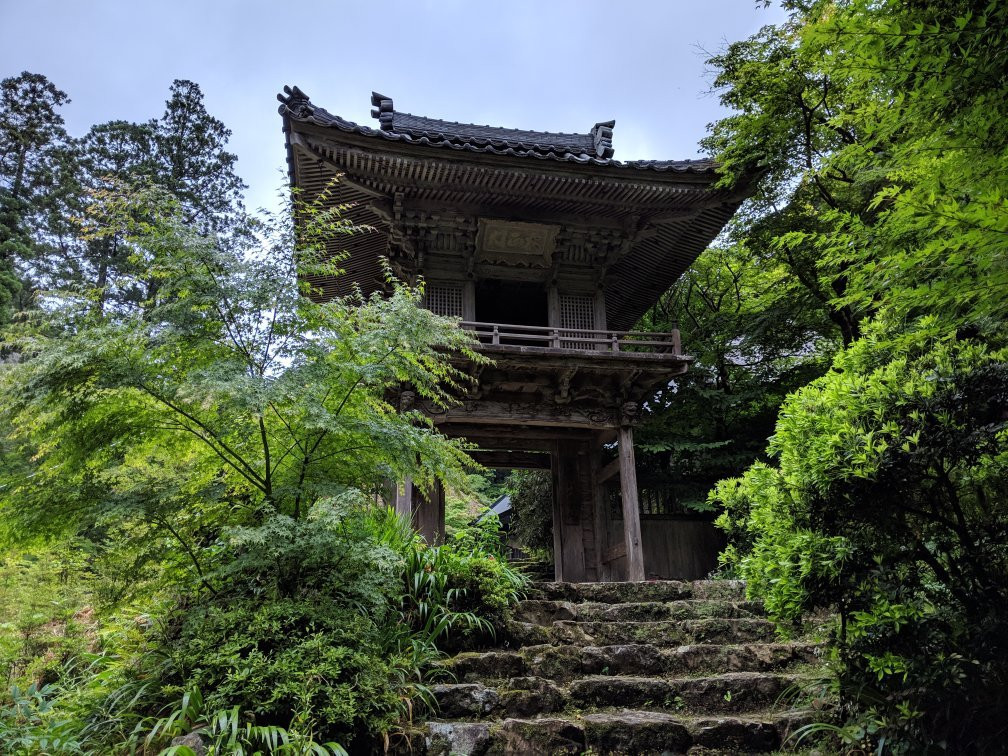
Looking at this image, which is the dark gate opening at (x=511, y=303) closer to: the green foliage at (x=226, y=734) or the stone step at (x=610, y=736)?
the stone step at (x=610, y=736)

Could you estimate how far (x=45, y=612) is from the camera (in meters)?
7.27

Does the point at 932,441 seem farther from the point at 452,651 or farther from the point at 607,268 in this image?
the point at 607,268

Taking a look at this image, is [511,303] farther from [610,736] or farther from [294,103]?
[610,736]

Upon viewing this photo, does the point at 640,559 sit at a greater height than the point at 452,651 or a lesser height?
greater

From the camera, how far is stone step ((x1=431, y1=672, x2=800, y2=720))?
4016mm

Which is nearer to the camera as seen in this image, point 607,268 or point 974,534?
point 974,534

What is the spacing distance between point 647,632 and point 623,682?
3.26 feet

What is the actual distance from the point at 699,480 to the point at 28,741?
10.3 metres

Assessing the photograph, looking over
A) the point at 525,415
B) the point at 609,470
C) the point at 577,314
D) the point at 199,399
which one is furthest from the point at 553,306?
the point at 199,399

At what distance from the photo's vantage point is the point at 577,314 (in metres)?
10.1

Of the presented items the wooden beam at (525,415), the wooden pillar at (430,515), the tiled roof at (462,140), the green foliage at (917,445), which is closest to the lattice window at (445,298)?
the wooden beam at (525,415)

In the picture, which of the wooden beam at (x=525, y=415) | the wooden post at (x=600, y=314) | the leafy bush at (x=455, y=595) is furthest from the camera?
the wooden post at (x=600, y=314)

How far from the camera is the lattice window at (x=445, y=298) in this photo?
32.1 ft

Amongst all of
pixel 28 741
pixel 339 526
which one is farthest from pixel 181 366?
pixel 28 741
